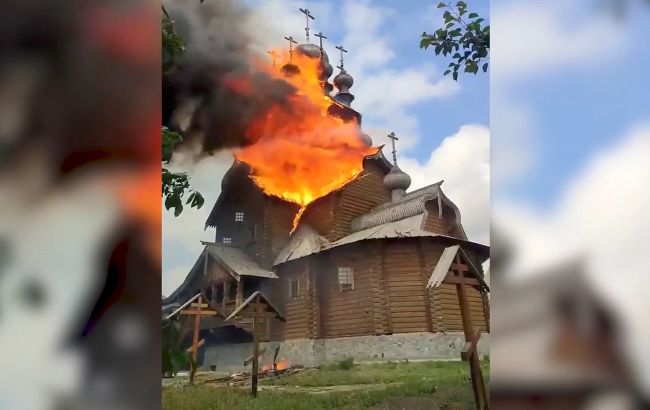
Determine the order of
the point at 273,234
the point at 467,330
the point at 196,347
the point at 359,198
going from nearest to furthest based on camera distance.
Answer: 1. the point at 196,347
2. the point at 467,330
3. the point at 273,234
4. the point at 359,198

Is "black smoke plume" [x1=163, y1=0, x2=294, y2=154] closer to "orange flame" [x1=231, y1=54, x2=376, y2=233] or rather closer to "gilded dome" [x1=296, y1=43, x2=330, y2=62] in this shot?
"orange flame" [x1=231, y1=54, x2=376, y2=233]

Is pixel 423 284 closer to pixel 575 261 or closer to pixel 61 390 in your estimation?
pixel 575 261

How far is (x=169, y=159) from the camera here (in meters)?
2.87

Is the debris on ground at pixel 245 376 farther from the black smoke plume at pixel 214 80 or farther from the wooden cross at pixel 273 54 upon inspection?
the wooden cross at pixel 273 54

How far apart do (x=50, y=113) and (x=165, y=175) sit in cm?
78

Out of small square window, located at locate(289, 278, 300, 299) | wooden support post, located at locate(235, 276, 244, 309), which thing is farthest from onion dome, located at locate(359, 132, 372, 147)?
wooden support post, located at locate(235, 276, 244, 309)

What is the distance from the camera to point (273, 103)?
9.74 feet

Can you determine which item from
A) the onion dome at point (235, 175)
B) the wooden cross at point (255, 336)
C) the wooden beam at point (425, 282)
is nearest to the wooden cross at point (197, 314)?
the wooden cross at point (255, 336)

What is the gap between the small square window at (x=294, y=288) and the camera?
2.98 m

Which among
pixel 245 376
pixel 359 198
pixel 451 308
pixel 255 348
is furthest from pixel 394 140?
pixel 245 376

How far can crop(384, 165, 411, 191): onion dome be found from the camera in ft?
9.88

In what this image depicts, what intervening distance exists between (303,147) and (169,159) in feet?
2.20

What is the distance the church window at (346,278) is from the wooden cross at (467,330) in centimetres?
47

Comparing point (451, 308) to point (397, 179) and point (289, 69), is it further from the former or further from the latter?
point (289, 69)
